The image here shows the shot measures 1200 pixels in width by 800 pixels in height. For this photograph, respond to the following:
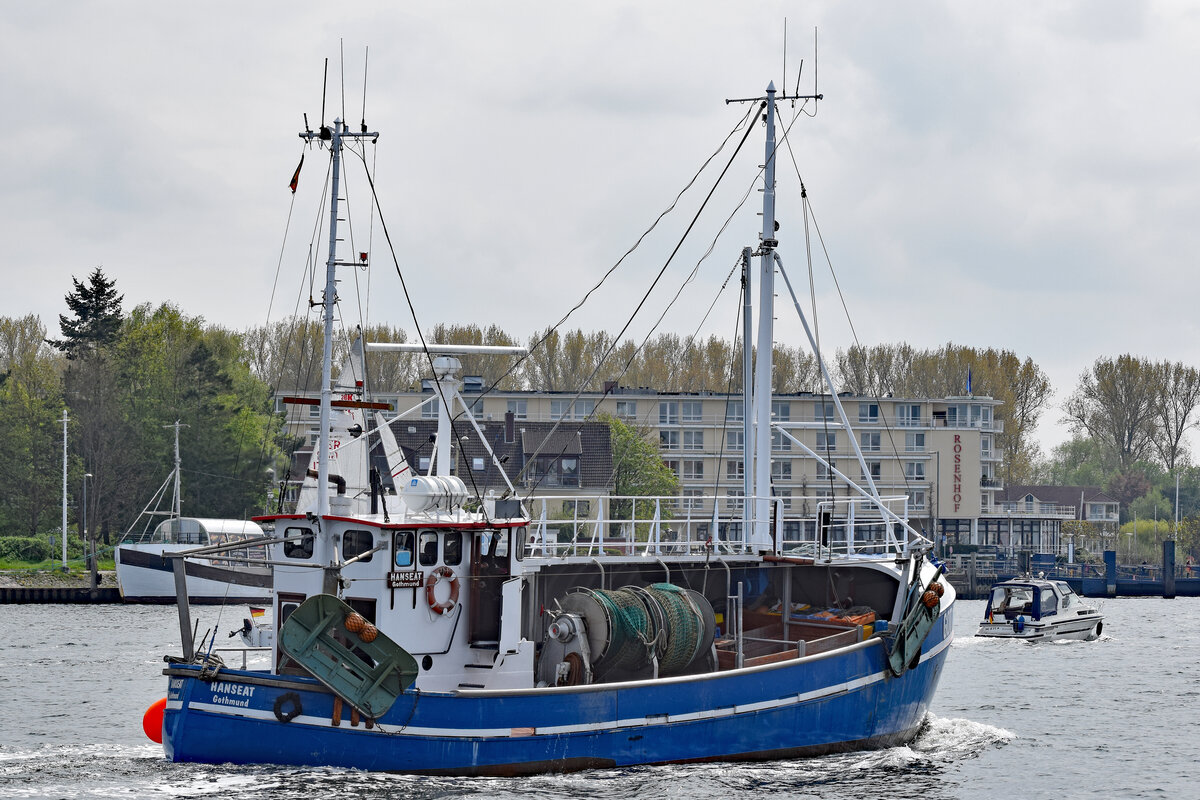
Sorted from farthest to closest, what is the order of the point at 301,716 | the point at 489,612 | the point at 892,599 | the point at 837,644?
the point at 892,599 → the point at 837,644 → the point at 489,612 → the point at 301,716

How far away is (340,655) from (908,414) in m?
99.1

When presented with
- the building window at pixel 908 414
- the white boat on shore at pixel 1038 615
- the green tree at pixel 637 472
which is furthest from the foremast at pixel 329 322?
the building window at pixel 908 414

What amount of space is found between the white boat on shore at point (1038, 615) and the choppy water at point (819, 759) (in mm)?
4740

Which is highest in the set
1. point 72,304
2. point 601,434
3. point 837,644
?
point 72,304

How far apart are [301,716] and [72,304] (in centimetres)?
8248

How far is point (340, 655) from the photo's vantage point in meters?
22.5

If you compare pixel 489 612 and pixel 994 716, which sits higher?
pixel 489 612

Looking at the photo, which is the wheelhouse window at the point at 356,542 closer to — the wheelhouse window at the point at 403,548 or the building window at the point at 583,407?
the wheelhouse window at the point at 403,548

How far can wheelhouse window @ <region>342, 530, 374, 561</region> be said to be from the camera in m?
24.1

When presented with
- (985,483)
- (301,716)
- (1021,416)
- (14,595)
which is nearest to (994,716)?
(301,716)

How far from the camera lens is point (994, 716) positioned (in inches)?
1437

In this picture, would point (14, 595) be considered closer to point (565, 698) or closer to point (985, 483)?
point (565, 698)

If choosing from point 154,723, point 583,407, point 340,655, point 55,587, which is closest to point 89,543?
point 55,587

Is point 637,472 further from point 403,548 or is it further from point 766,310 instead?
point 403,548
